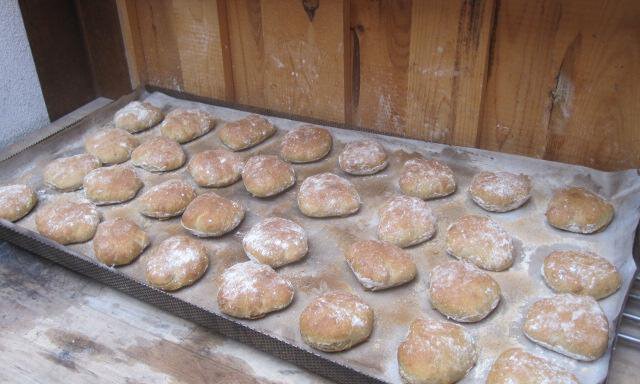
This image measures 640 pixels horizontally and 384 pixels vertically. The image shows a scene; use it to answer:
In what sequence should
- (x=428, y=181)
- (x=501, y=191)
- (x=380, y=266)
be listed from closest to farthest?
(x=380, y=266)
(x=501, y=191)
(x=428, y=181)

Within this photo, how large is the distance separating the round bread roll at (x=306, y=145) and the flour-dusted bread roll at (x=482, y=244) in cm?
76

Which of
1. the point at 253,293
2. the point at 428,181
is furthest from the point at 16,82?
the point at 428,181

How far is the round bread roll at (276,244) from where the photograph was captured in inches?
74.8

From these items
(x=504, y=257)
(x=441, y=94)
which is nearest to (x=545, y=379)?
(x=504, y=257)

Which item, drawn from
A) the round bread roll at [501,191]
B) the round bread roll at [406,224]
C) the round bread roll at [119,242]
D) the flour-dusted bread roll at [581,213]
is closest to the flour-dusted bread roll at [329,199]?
the round bread roll at [406,224]

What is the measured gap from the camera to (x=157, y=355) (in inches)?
66.2

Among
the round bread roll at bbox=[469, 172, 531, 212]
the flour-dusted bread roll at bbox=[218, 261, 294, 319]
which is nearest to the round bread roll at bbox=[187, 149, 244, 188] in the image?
the flour-dusted bread roll at bbox=[218, 261, 294, 319]

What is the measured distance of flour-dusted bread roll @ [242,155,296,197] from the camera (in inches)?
89.1

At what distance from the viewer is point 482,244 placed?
73.3 inches

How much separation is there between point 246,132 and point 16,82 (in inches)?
49.8

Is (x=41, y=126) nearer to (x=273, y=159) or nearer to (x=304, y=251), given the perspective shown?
(x=273, y=159)

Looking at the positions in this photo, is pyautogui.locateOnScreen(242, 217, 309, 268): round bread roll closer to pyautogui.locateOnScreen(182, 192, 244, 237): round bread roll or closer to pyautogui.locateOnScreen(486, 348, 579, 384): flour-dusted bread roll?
pyautogui.locateOnScreen(182, 192, 244, 237): round bread roll

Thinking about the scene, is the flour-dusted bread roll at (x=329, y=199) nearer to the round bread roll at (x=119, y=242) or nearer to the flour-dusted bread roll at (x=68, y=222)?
the round bread roll at (x=119, y=242)

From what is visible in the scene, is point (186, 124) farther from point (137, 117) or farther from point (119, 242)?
point (119, 242)
